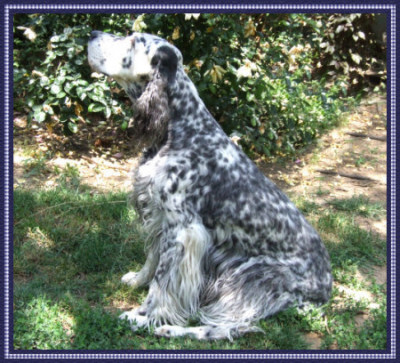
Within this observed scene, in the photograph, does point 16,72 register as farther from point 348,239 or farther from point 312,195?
point 348,239

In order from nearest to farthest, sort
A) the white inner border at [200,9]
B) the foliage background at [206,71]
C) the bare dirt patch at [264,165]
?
the white inner border at [200,9], the foliage background at [206,71], the bare dirt patch at [264,165]

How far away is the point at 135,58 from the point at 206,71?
1.96 metres

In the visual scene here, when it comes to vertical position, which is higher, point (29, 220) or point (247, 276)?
point (247, 276)

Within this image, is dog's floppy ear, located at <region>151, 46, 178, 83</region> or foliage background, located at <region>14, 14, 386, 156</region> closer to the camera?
dog's floppy ear, located at <region>151, 46, 178, 83</region>

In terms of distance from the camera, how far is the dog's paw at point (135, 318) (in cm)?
353

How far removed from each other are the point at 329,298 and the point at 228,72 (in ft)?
9.33

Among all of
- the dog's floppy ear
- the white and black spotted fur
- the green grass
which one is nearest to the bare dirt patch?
the green grass

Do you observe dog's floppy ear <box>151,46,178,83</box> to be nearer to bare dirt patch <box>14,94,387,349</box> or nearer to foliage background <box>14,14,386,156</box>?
foliage background <box>14,14,386,156</box>

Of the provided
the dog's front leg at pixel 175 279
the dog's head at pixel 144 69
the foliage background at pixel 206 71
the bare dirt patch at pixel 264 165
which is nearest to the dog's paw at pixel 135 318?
the dog's front leg at pixel 175 279

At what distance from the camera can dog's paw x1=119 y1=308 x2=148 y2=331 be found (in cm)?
353

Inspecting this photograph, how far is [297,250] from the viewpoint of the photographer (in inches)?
144

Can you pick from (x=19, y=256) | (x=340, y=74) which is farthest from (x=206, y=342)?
(x=340, y=74)

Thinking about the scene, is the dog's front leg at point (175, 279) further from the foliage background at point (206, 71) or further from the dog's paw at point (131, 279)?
the foliage background at point (206, 71)

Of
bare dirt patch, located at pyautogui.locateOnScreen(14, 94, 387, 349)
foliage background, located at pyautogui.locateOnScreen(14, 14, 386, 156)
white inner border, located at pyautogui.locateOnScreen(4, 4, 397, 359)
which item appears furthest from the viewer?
bare dirt patch, located at pyautogui.locateOnScreen(14, 94, 387, 349)
